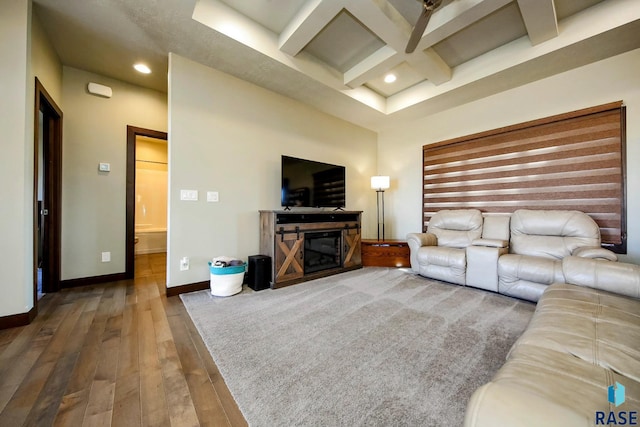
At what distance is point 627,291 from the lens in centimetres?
152

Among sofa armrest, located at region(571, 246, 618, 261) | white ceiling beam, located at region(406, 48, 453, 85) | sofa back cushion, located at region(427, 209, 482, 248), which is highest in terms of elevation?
white ceiling beam, located at region(406, 48, 453, 85)

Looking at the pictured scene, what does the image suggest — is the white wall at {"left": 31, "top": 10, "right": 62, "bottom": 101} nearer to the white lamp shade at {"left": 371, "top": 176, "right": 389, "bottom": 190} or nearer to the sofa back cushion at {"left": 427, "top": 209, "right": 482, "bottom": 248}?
the white lamp shade at {"left": 371, "top": 176, "right": 389, "bottom": 190}

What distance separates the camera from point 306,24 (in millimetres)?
2369

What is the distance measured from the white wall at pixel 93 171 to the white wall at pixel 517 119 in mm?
4286

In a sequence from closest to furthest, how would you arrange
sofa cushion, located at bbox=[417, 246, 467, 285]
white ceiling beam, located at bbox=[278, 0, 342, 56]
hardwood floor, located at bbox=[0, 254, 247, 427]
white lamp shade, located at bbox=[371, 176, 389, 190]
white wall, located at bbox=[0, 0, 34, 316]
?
hardwood floor, located at bbox=[0, 254, 247, 427], white wall, located at bbox=[0, 0, 34, 316], white ceiling beam, located at bbox=[278, 0, 342, 56], sofa cushion, located at bbox=[417, 246, 467, 285], white lamp shade, located at bbox=[371, 176, 389, 190]

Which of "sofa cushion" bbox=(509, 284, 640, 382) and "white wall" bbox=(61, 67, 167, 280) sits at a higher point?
"white wall" bbox=(61, 67, 167, 280)

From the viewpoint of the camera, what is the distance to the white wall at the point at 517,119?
2604mm

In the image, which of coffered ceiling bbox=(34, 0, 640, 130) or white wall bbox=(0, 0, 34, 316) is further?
coffered ceiling bbox=(34, 0, 640, 130)

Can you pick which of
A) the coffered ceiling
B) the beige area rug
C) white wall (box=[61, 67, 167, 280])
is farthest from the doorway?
the beige area rug

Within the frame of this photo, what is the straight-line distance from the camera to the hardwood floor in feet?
3.59

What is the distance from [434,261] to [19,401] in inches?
140

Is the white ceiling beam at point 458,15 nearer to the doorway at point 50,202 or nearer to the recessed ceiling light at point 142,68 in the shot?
the recessed ceiling light at point 142,68

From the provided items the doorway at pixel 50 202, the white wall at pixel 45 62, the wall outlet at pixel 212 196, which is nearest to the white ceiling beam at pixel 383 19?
the wall outlet at pixel 212 196

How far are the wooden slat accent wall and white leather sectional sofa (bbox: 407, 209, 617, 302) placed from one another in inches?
14.9
